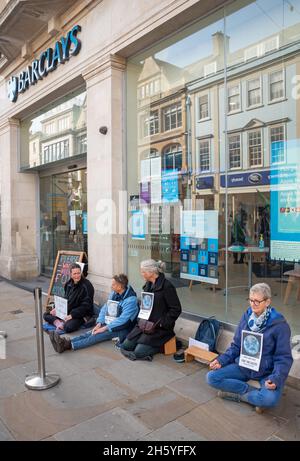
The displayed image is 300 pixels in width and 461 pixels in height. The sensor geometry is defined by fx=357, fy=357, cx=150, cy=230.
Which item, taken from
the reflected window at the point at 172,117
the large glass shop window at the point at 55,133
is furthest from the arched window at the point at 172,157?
the large glass shop window at the point at 55,133

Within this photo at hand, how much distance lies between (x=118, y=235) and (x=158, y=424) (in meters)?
3.95

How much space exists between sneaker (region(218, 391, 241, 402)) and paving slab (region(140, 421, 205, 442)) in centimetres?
63

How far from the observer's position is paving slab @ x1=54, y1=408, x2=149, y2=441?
9.50 ft

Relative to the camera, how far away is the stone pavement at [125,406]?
2961 mm

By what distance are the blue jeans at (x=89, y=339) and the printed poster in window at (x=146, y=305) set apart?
0.68 metres

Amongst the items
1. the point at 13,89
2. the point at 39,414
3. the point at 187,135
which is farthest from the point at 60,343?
the point at 13,89

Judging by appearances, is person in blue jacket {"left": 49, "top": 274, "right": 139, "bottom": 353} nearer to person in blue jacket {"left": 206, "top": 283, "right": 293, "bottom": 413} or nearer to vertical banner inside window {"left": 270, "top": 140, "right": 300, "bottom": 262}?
person in blue jacket {"left": 206, "top": 283, "right": 293, "bottom": 413}

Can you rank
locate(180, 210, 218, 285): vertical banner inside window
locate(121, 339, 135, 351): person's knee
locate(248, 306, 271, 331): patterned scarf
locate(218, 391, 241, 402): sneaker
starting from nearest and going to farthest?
locate(248, 306, 271, 331): patterned scarf, locate(218, 391, 241, 402): sneaker, locate(121, 339, 135, 351): person's knee, locate(180, 210, 218, 285): vertical banner inside window

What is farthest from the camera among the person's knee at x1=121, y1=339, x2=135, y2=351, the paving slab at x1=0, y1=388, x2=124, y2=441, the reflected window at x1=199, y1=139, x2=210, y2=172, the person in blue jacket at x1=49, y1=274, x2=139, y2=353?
the reflected window at x1=199, y1=139, x2=210, y2=172

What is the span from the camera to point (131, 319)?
488cm

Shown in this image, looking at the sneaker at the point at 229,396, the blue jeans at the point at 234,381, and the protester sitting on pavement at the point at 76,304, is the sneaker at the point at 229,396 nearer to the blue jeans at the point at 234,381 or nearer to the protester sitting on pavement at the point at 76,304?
the blue jeans at the point at 234,381

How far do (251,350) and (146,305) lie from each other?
5.47 feet

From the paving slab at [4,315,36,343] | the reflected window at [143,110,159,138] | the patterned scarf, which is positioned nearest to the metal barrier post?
the paving slab at [4,315,36,343]

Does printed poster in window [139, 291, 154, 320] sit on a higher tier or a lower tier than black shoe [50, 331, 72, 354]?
higher
